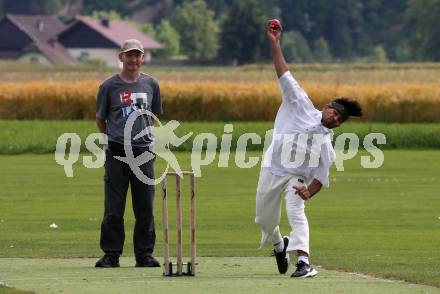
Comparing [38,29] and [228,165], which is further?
[38,29]

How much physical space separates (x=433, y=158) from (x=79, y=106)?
56.4 ft

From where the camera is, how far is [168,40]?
185 m

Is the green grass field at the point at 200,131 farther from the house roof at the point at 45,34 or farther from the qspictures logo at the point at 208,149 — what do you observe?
the house roof at the point at 45,34

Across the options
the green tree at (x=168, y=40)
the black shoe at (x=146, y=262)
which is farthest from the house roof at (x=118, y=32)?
the black shoe at (x=146, y=262)

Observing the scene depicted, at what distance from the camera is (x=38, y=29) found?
173875 millimetres

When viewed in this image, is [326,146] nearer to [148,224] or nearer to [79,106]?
[148,224]

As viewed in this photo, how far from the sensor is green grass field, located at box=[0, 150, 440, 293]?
1600cm

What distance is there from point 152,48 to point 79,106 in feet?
409

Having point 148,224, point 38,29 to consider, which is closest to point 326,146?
point 148,224

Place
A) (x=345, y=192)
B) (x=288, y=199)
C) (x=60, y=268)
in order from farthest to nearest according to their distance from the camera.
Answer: (x=345, y=192) < (x=60, y=268) < (x=288, y=199)

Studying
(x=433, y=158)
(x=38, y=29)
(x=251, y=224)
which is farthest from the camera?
(x=38, y=29)

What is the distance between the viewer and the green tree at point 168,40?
7188 inches

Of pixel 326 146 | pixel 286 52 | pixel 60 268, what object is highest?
pixel 286 52

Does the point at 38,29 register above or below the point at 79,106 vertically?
above
